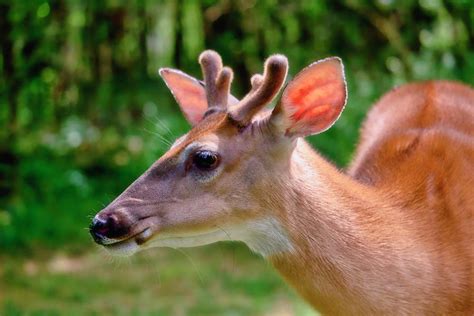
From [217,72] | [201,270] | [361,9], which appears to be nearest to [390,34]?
[361,9]

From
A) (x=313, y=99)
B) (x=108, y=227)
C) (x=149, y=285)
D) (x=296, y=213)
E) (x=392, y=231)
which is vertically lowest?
(x=149, y=285)

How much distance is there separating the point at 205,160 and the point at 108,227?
0.41 metres

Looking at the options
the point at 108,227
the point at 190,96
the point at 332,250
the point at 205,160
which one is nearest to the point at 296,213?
the point at 332,250

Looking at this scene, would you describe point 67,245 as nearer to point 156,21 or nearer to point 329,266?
point 156,21

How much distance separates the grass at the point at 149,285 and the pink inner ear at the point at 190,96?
223 cm

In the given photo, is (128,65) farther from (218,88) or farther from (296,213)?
(296,213)

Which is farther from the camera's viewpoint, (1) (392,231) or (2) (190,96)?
(2) (190,96)

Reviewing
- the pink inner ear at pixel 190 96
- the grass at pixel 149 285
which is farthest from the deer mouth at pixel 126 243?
the grass at pixel 149 285

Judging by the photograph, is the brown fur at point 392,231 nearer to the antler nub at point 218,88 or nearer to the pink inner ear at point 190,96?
the antler nub at point 218,88

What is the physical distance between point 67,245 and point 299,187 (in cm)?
433

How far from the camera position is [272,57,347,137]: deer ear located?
3375 mm

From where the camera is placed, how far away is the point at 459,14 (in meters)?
7.70

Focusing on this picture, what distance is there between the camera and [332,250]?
11.1ft

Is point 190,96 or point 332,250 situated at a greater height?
point 190,96
